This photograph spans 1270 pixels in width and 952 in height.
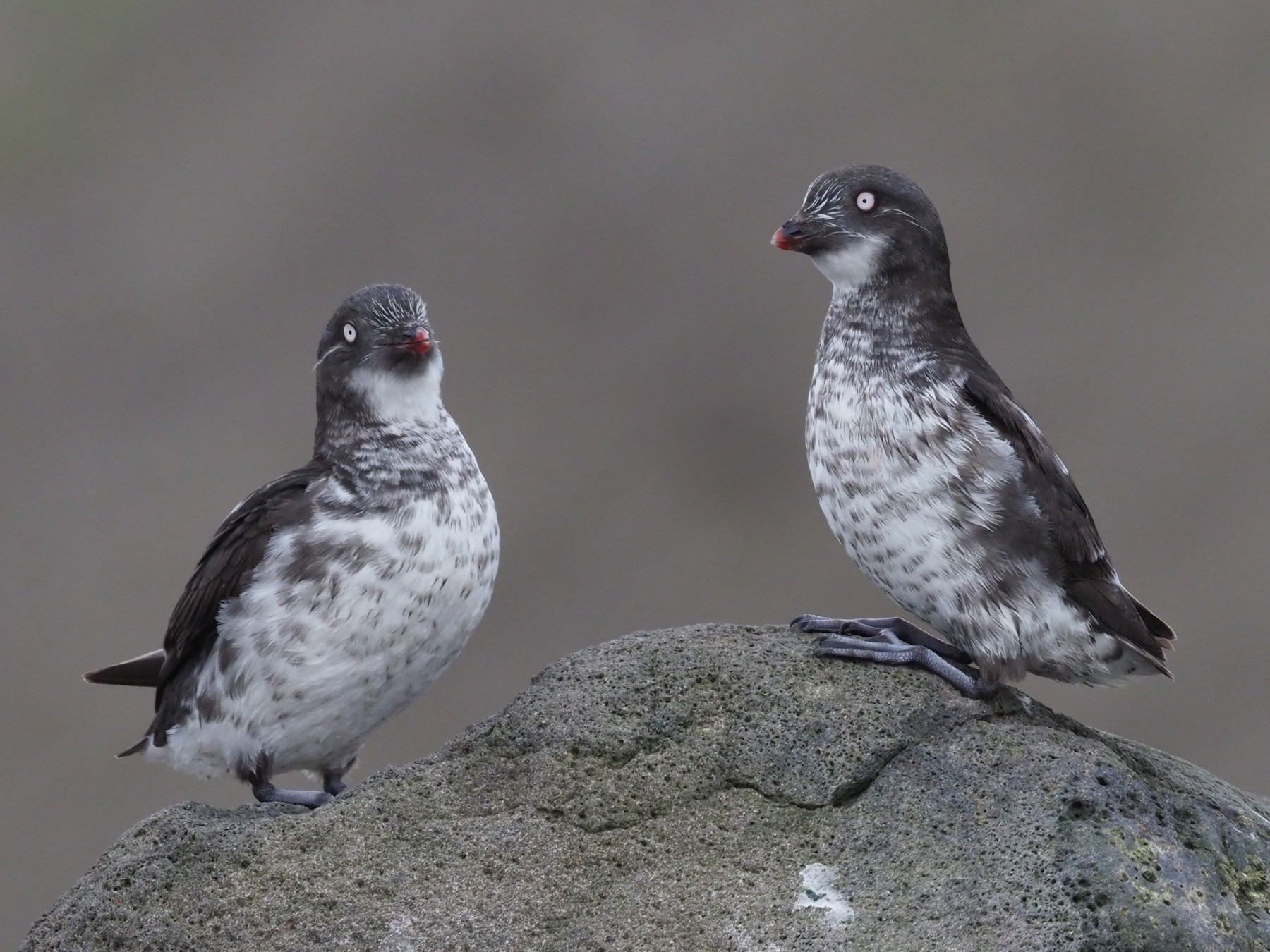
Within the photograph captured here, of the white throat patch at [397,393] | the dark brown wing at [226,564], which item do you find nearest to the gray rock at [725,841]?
the dark brown wing at [226,564]

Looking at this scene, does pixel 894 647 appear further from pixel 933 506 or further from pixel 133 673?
pixel 133 673

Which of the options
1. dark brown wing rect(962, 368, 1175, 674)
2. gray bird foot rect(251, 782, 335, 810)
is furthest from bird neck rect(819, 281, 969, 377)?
gray bird foot rect(251, 782, 335, 810)

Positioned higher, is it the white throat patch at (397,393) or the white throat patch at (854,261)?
the white throat patch at (854,261)

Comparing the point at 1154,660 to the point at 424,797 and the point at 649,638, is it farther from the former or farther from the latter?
the point at 424,797

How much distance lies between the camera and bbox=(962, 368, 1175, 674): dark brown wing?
445 centimetres

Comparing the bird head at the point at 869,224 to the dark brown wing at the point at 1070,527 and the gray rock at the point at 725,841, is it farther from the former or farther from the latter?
the gray rock at the point at 725,841

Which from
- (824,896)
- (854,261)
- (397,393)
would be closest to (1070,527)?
(854,261)

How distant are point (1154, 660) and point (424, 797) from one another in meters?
2.23

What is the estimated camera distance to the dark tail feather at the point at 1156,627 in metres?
4.63

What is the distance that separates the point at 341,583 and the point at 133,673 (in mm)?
1274

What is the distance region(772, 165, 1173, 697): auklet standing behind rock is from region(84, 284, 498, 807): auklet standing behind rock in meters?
1.18

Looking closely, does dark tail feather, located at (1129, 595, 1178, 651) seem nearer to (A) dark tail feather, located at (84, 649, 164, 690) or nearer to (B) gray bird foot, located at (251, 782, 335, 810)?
(B) gray bird foot, located at (251, 782, 335, 810)

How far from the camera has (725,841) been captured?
391 cm

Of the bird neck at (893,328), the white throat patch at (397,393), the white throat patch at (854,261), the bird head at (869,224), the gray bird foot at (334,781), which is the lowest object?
the gray bird foot at (334,781)
